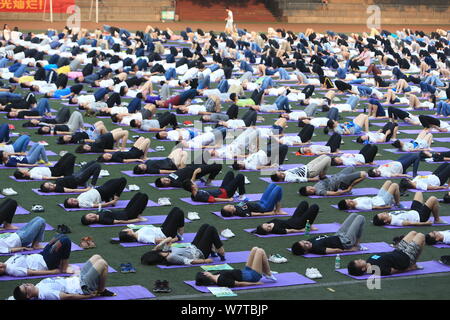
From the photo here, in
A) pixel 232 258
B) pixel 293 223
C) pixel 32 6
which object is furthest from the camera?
pixel 32 6

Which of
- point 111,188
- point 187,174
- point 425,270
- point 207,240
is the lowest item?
point 425,270

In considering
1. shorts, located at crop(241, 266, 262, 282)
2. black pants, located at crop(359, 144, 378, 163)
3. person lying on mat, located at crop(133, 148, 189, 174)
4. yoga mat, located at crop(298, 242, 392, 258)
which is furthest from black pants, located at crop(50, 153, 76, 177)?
black pants, located at crop(359, 144, 378, 163)

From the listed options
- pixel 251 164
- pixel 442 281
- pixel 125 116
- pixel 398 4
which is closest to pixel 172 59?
pixel 125 116

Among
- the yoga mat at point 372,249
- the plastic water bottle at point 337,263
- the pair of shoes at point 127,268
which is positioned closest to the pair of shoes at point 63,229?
the pair of shoes at point 127,268

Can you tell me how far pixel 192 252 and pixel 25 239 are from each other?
290 centimetres

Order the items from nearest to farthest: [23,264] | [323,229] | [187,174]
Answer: [23,264]
[323,229]
[187,174]

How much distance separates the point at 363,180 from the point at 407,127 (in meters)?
7.80

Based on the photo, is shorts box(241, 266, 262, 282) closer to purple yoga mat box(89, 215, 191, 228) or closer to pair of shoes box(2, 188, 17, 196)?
purple yoga mat box(89, 215, 191, 228)

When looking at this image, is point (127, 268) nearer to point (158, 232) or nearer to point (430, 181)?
point (158, 232)

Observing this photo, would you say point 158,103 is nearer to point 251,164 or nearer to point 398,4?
point 251,164

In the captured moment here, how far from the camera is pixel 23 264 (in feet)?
49.7

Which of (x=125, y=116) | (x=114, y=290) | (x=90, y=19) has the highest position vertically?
(x=90, y=19)

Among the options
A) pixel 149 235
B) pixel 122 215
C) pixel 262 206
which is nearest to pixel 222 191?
pixel 262 206

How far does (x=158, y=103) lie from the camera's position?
30.7m
